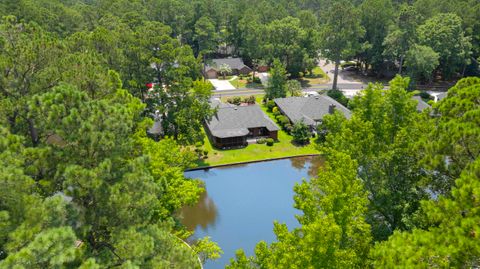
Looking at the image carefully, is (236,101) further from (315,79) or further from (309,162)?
(315,79)

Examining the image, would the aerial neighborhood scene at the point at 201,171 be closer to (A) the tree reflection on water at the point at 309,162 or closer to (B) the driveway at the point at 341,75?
(A) the tree reflection on water at the point at 309,162

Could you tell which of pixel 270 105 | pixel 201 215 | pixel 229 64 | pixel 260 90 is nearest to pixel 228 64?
pixel 229 64

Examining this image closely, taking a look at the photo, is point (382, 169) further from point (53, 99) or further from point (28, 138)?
point (28, 138)

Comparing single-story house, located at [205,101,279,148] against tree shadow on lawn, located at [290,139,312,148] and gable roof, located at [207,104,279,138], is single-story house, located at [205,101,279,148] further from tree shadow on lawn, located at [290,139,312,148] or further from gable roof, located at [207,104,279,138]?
tree shadow on lawn, located at [290,139,312,148]

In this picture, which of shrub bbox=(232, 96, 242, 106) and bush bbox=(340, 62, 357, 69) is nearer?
shrub bbox=(232, 96, 242, 106)

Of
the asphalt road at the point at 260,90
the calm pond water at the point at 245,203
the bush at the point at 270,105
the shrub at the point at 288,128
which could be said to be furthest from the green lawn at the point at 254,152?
the asphalt road at the point at 260,90

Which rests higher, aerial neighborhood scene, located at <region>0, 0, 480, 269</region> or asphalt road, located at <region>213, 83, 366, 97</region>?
aerial neighborhood scene, located at <region>0, 0, 480, 269</region>

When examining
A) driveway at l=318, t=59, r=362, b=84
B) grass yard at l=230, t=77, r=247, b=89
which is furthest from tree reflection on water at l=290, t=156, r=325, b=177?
driveway at l=318, t=59, r=362, b=84
